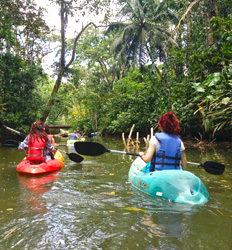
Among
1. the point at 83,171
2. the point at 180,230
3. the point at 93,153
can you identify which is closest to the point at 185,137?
the point at 83,171

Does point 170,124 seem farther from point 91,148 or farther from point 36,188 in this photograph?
point 36,188

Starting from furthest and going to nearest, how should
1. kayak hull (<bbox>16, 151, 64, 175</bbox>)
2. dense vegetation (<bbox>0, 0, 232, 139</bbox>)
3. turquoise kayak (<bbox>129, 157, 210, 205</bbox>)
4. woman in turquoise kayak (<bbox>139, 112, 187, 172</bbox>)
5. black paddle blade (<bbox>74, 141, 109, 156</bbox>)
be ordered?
dense vegetation (<bbox>0, 0, 232, 139</bbox>)
kayak hull (<bbox>16, 151, 64, 175</bbox>)
black paddle blade (<bbox>74, 141, 109, 156</bbox>)
woman in turquoise kayak (<bbox>139, 112, 187, 172</bbox>)
turquoise kayak (<bbox>129, 157, 210, 205</bbox>)

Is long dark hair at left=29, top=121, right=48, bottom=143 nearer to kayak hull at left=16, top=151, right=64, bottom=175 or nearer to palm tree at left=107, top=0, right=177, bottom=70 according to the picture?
kayak hull at left=16, top=151, right=64, bottom=175

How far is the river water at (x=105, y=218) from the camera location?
284cm

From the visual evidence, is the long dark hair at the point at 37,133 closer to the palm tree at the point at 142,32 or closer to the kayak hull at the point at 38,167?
the kayak hull at the point at 38,167

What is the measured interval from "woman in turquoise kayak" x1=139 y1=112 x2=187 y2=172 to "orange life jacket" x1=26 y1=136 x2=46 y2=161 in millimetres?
3113

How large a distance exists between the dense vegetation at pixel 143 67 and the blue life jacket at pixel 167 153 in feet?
15.7

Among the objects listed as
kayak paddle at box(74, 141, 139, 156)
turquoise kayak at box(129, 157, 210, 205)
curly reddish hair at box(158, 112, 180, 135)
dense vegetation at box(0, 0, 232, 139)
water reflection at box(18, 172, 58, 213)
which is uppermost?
dense vegetation at box(0, 0, 232, 139)

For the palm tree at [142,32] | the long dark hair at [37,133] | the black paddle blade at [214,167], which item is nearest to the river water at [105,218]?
the black paddle blade at [214,167]

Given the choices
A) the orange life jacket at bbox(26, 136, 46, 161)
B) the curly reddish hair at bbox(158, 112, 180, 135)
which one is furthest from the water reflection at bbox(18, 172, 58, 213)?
the curly reddish hair at bbox(158, 112, 180, 135)

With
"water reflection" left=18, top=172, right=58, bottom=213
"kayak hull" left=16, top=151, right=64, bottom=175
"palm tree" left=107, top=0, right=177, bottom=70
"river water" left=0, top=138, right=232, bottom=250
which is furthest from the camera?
"palm tree" left=107, top=0, right=177, bottom=70

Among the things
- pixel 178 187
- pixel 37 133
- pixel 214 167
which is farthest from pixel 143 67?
pixel 178 187

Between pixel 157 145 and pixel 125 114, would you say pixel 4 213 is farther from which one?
pixel 125 114

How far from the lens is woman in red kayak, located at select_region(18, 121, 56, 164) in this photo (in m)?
6.62
